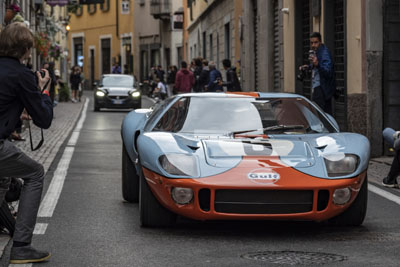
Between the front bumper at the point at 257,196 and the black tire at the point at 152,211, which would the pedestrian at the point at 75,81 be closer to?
the black tire at the point at 152,211

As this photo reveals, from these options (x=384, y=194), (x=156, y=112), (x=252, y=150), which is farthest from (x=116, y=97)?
(x=252, y=150)

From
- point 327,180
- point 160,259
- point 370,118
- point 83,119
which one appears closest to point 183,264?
point 160,259

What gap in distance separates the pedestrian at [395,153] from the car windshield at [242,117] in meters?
1.94

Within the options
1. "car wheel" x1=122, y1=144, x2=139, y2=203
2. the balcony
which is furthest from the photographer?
the balcony

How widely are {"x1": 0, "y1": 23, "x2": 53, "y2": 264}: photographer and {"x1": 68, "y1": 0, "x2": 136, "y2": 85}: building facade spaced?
2226 inches

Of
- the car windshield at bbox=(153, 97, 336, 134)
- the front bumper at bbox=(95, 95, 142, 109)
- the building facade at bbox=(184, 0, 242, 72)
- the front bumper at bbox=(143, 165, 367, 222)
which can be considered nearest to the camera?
the front bumper at bbox=(143, 165, 367, 222)

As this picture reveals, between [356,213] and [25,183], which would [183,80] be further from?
[25,183]

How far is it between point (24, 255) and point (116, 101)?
28127mm

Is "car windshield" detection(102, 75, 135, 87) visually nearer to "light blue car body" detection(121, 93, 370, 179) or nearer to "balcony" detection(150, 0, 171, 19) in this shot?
"balcony" detection(150, 0, 171, 19)

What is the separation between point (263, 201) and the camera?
7254 mm

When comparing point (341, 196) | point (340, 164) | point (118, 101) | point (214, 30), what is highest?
point (214, 30)

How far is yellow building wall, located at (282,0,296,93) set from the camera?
23131 millimetres

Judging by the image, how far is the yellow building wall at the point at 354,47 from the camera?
1642cm

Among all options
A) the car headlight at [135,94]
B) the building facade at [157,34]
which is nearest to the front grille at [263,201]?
the car headlight at [135,94]
